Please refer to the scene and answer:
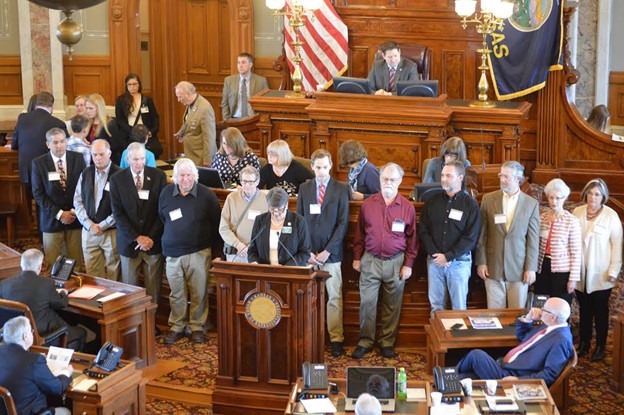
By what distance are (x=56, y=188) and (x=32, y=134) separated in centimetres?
146

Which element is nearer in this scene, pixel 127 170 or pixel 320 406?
pixel 320 406

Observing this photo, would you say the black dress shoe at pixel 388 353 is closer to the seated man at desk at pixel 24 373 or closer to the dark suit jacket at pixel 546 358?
the dark suit jacket at pixel 546 358

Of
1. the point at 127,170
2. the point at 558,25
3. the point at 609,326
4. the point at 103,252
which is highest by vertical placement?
the point at 558,25

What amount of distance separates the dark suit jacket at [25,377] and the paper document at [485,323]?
112 inches

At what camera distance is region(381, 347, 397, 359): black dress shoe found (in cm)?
826

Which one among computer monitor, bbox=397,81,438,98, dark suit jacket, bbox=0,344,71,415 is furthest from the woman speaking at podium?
computer monitor, bbox=397,81,438,98

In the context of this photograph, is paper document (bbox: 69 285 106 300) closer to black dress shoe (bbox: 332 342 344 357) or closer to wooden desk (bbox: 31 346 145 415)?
wooden desk (bbox: 31 346 145 415)

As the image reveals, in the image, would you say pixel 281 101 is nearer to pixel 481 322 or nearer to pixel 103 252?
pixel 103 252

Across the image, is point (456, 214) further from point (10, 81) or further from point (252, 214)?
point (10, 81)

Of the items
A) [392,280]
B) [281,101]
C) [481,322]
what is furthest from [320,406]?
[281,101]

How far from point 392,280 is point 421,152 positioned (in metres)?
2.56

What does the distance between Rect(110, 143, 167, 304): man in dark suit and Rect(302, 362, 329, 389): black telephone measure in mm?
2669

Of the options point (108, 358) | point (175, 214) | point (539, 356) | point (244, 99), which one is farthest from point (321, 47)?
point (108, 358)

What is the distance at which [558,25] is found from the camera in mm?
12055
